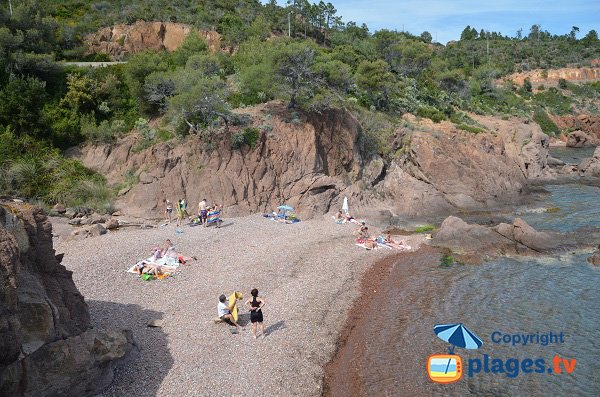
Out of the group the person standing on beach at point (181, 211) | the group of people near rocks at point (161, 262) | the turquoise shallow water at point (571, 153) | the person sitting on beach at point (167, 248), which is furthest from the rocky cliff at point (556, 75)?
the group of people near rocks at point (161, 262)

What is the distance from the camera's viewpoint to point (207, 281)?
1759cm

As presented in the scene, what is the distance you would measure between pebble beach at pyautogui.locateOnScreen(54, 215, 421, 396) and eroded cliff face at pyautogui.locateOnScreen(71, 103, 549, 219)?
174 inches

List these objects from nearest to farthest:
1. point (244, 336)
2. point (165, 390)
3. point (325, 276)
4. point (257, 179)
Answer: point (165, 390)
point (244, 336)
point (325, 276)
point (257, 179)

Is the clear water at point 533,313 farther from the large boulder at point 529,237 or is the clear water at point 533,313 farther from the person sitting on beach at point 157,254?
the person sitting on beach at point 157,254

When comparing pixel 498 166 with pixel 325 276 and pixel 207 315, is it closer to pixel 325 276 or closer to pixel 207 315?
pixel 325 276

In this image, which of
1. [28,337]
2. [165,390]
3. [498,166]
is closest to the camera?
[28,337]

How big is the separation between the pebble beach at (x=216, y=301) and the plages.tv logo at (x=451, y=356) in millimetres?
3095

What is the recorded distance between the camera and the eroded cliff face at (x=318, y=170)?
28.9 metres

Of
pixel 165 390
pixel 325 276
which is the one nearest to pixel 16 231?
pixel 165 390

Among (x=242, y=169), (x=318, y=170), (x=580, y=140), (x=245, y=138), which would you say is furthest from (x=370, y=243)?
(x=580, y=140)

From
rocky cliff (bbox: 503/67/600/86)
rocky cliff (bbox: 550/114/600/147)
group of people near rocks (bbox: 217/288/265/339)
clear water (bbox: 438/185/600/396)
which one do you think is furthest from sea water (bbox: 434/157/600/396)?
rocky cliff (bbox: 503/67/600/86)

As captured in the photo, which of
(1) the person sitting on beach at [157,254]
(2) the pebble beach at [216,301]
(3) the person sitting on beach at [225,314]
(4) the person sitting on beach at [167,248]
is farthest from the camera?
(4) the person sitting on beach at [167,248]

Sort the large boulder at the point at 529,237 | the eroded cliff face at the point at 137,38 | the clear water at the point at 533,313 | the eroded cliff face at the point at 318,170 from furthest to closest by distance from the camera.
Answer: the eroded cliff face at the point at 137,38
the eroded cliff face at the point at 318,170
the large boulder at the point at 529,237
the clear water at the point at 533,313

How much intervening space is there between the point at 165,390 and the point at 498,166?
3523cm
